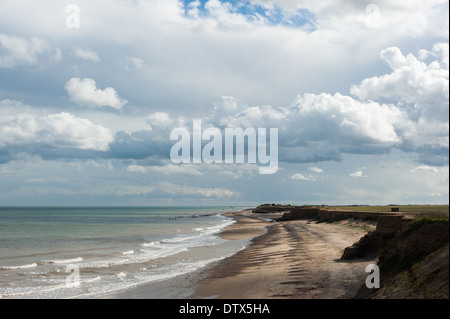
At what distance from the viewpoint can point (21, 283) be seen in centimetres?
2283

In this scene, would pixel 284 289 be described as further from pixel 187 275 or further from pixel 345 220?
pixel 345 220

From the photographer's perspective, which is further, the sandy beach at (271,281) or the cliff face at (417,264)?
the sandy beach at (271,281)

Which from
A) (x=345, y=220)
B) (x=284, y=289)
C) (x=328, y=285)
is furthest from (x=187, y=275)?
(x=345, y=220)

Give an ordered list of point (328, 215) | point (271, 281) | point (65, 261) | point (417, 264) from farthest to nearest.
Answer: point (328, 215), point (65, 261), point (271, 281), point (417, 264)

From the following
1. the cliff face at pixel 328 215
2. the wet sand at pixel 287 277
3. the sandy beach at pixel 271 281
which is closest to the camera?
the wet sand at pixel 287 277

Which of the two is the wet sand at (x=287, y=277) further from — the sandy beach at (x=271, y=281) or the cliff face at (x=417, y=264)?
the cliff face at (x=417, y=264)

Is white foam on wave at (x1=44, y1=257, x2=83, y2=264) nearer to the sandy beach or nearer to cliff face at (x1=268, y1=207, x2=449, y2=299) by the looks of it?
the sandy beach

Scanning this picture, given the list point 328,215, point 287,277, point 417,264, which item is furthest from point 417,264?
point 328,215

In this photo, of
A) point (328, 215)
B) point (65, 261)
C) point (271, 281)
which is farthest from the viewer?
point (328, 215)

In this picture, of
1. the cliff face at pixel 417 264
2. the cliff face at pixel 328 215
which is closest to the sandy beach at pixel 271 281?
the cliff face at pixel 417 264

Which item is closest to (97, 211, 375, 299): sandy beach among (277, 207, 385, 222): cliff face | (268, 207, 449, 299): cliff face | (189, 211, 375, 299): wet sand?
(189, 211, 375, 299): wet sand

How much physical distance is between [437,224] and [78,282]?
19893mm

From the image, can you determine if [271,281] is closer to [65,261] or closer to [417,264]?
[417,264]

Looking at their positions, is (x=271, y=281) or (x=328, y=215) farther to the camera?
(x=328, y=215)
